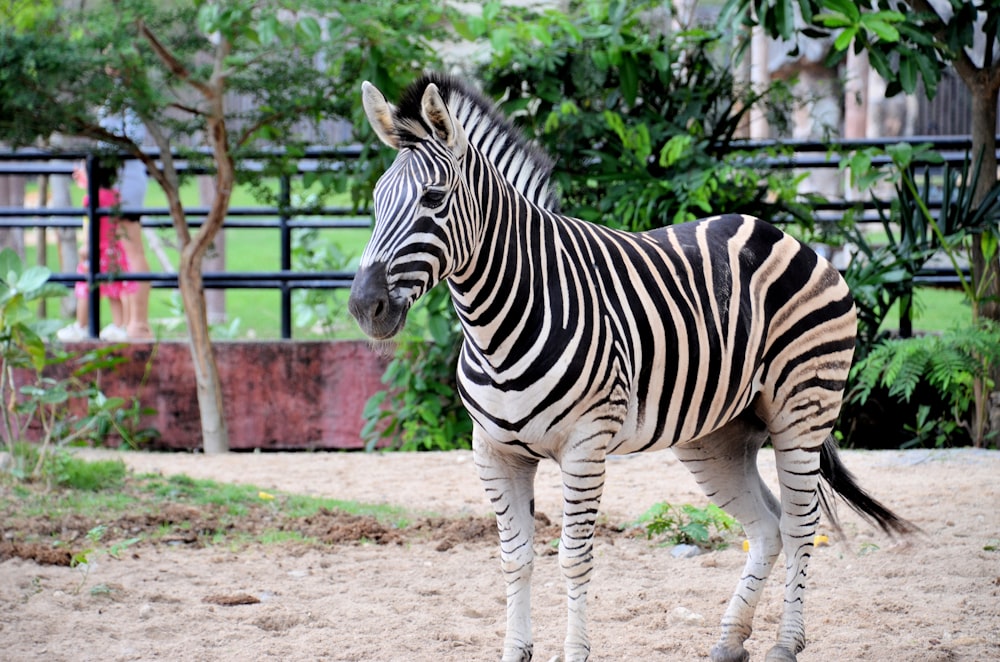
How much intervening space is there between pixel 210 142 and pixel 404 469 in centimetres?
325

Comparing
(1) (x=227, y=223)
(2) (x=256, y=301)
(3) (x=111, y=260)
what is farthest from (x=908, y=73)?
(2) (x=256, y=301)

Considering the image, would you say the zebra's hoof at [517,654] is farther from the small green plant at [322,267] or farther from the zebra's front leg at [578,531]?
the small green plant at [322,267]

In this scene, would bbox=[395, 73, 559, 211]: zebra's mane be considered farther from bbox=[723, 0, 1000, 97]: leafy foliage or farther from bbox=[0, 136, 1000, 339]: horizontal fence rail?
bbox=[0, 136, 1000, 339]: horizontal fence rail

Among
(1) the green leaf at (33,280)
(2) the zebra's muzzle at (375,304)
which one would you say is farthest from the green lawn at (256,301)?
(2) the zebra's muzzle at (375,304)

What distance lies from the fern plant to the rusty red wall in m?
3.71

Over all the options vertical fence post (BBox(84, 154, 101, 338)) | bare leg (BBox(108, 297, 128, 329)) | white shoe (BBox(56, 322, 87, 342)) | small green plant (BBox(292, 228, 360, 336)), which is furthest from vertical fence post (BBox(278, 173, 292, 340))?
white shoe (BBox(56, 322, 87, 342))

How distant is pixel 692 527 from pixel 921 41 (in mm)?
3494

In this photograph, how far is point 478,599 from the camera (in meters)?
4.28

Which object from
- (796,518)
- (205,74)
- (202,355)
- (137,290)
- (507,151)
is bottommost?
(796,518)

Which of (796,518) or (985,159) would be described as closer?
(796,518)

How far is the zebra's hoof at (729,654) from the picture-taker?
3551mm

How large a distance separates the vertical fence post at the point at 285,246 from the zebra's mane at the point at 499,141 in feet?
16.8

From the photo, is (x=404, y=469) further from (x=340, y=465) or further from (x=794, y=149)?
(x=794, y=149)

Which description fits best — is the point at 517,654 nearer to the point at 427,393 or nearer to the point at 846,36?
the point at 846,36
